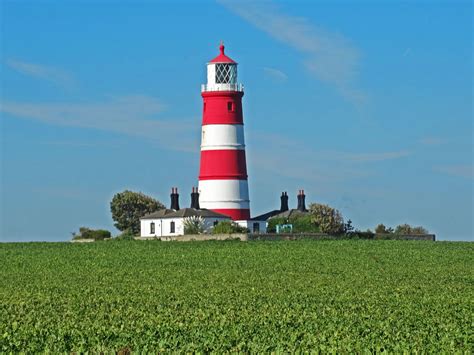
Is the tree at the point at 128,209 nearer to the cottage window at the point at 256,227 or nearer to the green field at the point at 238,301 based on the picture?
the cottage window at the point at 256,227

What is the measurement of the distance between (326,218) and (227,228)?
19.3 m

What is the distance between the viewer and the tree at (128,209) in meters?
111

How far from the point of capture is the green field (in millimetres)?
22547

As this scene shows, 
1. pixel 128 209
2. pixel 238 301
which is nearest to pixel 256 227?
pixel 128 209

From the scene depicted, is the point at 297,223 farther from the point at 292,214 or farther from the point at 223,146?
the point at 223,146

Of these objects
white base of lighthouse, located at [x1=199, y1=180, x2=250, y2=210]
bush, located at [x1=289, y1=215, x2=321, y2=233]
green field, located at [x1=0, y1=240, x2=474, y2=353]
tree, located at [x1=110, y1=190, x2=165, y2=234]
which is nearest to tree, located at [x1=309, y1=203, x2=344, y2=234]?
bush, located at [x1=289, y1=215, x2=321, y2=233]

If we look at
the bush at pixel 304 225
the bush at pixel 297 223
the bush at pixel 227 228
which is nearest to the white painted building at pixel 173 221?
the bush at pixel 227 228

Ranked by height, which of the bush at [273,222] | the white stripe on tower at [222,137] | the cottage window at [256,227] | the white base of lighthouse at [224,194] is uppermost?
the white stripe on tower at [222,137]

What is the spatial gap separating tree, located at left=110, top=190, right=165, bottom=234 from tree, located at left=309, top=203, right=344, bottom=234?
1937 centimetres

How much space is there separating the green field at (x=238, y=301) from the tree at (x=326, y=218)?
31754 mm

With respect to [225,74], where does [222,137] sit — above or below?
below

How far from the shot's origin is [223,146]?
80.8 m

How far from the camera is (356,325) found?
25.2 metres

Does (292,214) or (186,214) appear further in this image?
(292,214)
